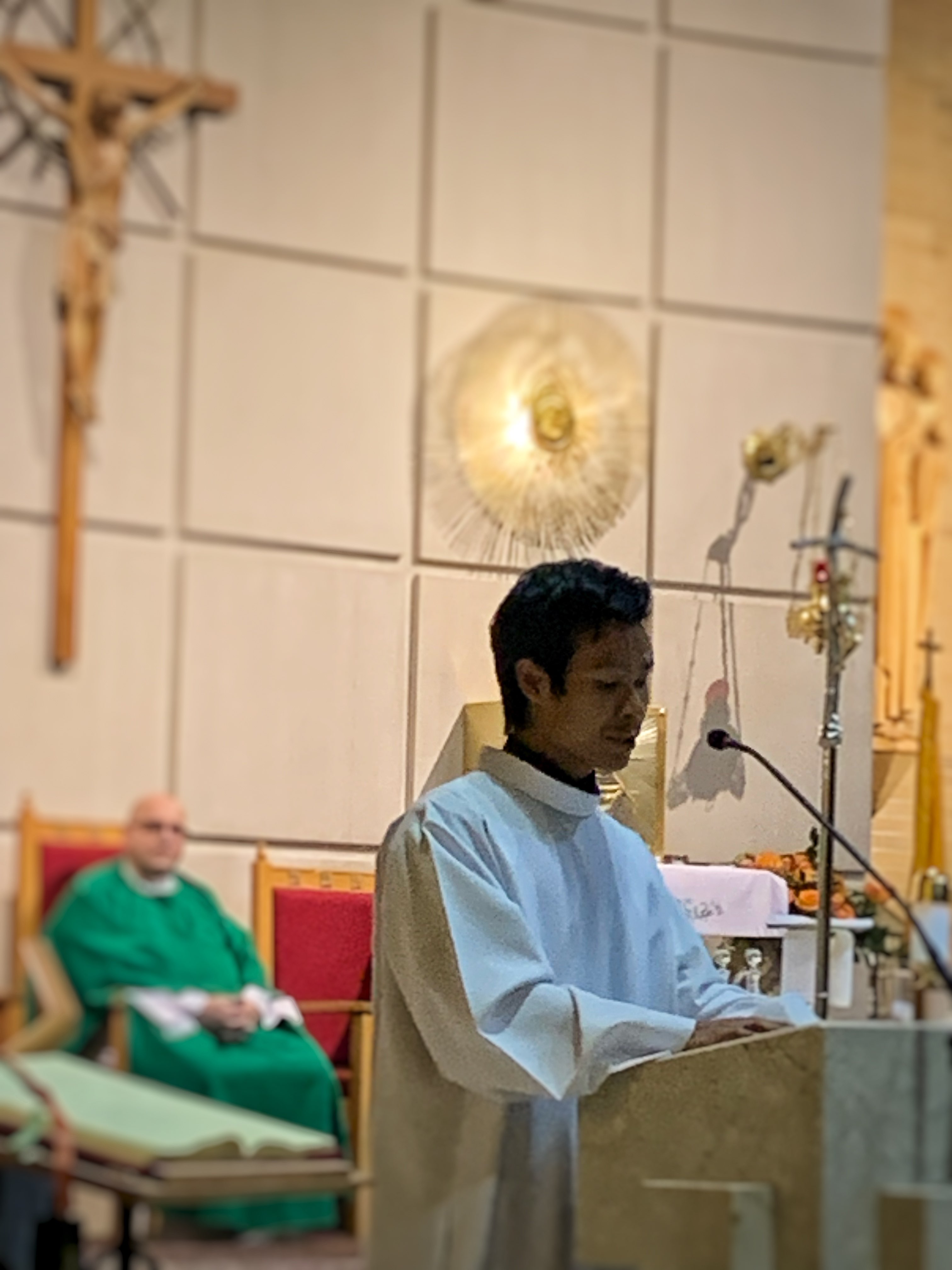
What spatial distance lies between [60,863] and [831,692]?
1.08 meters

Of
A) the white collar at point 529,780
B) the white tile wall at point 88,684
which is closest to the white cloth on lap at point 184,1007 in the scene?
the white tile wall at point 88,684

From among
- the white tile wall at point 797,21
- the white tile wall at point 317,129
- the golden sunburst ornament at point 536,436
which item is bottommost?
the golden sunburst ornament at point 536,436

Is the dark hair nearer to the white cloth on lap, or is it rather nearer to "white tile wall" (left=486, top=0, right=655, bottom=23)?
the white cloth on lap

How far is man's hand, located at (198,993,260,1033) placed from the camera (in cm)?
266

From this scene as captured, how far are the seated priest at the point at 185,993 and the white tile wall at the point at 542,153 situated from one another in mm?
941

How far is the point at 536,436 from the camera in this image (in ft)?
9.88

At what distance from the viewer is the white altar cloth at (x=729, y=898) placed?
285cm

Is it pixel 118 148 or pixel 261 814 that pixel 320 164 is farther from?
pixel 261 814

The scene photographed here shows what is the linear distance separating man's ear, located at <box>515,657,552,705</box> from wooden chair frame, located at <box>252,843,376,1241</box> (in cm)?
30

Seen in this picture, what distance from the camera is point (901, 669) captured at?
3283 millimetres

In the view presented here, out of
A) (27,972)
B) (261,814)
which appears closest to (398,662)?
(261,814)

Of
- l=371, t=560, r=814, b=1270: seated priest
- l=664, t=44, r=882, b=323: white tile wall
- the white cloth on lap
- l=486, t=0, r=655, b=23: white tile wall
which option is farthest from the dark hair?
l=486, t=0, r=655, b=23: white tile wall

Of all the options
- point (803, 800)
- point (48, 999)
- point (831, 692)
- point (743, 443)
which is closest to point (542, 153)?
point (743, 443)

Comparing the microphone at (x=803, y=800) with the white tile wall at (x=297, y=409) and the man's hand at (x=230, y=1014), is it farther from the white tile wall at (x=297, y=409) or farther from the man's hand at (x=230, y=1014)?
the man's hand at (x=230, y=1014)
